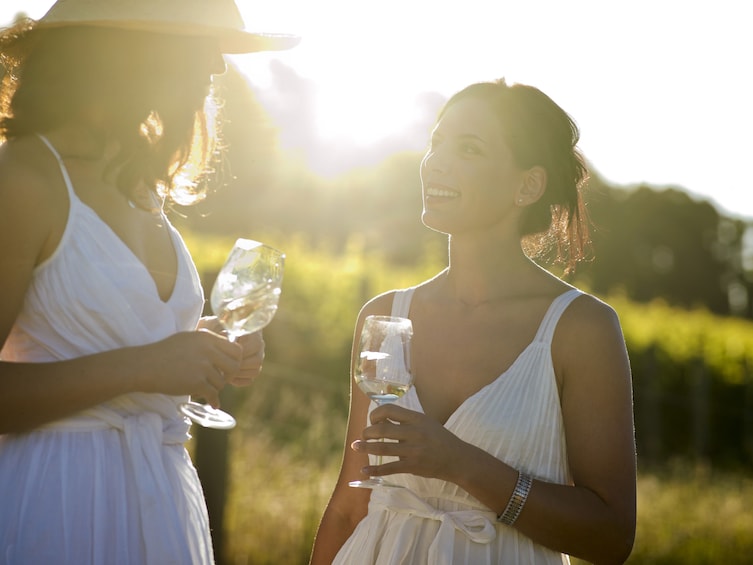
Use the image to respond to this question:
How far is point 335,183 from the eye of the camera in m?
35.6

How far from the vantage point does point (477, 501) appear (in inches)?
108

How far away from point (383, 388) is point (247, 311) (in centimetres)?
46

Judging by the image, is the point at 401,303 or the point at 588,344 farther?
the point at 401,303

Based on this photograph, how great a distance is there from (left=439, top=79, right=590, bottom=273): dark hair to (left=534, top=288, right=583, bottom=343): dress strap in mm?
415

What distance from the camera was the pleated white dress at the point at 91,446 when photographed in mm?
2240

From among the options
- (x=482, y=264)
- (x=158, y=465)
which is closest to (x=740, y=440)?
(x=482, y=264)

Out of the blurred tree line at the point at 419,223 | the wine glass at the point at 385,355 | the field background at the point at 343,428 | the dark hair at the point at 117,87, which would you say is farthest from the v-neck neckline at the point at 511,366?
the blurred tree line at the point at 419,223

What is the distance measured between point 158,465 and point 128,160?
0.82m

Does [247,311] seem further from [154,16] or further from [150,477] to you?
[154,16]

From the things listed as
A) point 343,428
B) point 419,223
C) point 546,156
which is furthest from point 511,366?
point 419,223

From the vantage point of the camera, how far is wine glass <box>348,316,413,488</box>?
241 cm

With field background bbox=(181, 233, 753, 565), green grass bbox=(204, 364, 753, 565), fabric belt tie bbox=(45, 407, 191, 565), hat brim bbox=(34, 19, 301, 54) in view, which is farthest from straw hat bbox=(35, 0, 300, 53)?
green grass bbox=(204, 364, 753, 565)

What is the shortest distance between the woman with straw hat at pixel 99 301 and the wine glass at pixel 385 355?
28cm

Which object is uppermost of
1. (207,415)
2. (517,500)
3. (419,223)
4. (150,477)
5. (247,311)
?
(419,223)
